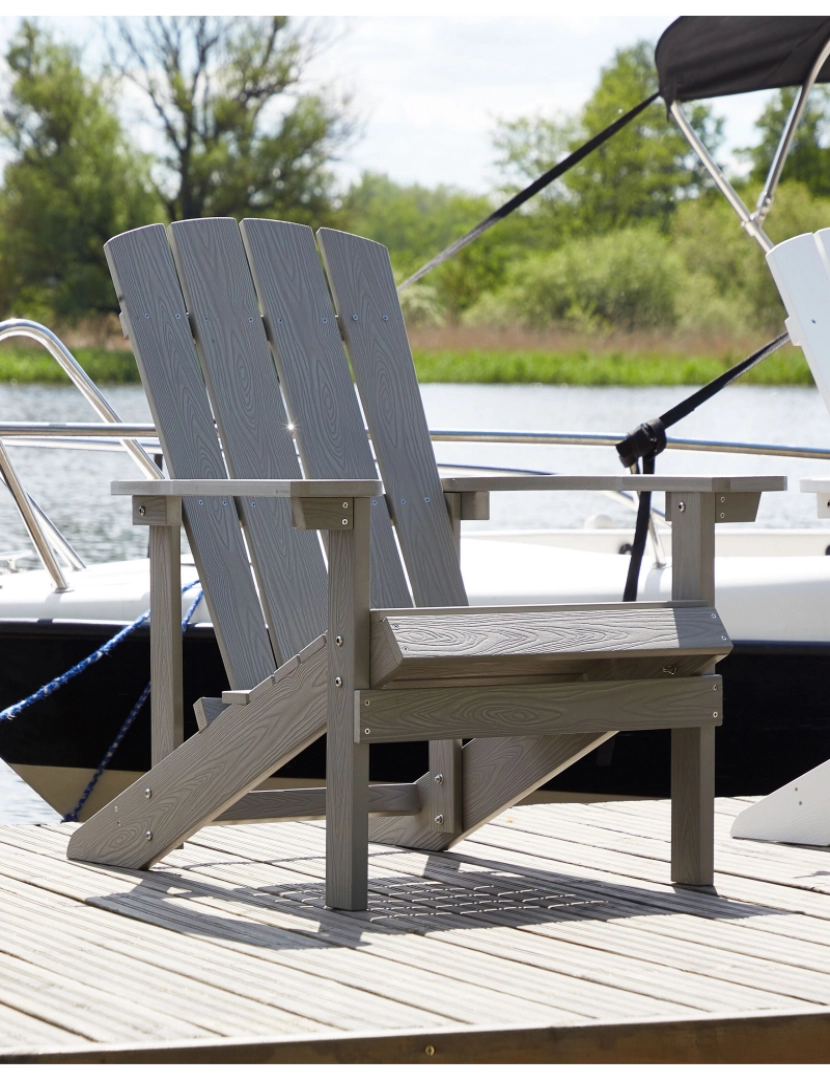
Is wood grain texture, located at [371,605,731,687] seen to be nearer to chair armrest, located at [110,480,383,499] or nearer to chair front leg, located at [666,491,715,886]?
chair front leg, located at [666,491,715,886]

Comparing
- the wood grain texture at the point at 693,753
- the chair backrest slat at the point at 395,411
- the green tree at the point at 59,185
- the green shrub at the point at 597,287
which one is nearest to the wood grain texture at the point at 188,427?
the chair backrest slat at the point at 395,411

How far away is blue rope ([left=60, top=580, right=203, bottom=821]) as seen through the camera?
14.0ft

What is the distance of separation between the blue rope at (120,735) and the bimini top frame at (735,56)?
6.88 ft

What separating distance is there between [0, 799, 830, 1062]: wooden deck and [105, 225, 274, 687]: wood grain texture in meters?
0.47

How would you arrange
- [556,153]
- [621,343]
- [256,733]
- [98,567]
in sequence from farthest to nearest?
1. [556,153]
2. [621,343]
3. [98,567]
4. [256,733]

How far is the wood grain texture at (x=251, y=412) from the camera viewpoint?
2.87 meters

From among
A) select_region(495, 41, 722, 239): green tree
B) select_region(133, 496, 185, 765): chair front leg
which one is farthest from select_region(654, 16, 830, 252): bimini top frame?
select_region(495, 41, 722, 239): green tree

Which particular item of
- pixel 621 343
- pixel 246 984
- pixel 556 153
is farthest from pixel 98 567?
pixel 556 153

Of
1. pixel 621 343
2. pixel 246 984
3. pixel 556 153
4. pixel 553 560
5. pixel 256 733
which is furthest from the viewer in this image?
pixel 556 153

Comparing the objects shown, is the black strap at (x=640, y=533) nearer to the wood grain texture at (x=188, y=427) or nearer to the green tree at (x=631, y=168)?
the wood grain texture at (x=188, y=427)

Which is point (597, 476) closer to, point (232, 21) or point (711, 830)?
point (711, 830)

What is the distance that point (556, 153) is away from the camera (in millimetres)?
39812

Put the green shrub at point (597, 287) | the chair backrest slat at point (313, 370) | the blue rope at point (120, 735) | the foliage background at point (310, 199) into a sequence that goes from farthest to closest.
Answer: the green shrub at point (597, 287) → the foliage background at point (310, 199) → the blue rope at point (120, 735) → the chair backrest slat at point (313, 370)

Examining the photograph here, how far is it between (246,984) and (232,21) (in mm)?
32992
